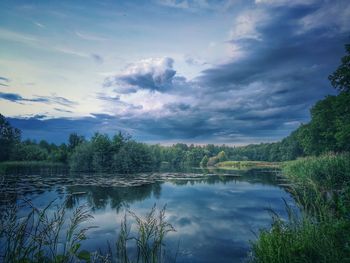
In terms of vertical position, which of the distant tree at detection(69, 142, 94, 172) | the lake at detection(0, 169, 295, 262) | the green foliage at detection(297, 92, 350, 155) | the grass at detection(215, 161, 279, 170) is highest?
the green foliage at detection(297, 92, 350, 155)

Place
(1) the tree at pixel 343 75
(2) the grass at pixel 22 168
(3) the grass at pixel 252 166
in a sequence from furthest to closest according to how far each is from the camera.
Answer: (3) the grass at pixel 252 166
(2) the grass at pixel 22 168
(1) the tree at pixel 343 75

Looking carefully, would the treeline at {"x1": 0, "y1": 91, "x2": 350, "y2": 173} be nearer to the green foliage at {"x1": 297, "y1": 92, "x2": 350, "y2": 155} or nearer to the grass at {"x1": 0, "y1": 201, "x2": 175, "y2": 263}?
the green foliage at {"x1": 297, "y1": 92, "x2": 350, "y2": 155}

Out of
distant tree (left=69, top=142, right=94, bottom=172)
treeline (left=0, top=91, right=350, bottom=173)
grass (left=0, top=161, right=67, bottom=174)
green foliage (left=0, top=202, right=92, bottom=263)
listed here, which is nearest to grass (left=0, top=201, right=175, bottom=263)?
green foliage (left=0, top=202, right=92, bottom=263)

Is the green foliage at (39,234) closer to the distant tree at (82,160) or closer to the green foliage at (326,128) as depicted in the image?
the green foliage at (326,128)

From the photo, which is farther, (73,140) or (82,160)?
(73,140)

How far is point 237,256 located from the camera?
8383mm

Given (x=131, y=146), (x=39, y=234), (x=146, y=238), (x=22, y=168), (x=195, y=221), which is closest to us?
(x=39, y=234)

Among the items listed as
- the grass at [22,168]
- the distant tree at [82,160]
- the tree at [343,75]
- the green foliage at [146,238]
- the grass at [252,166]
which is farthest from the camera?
the grass at [252,166]

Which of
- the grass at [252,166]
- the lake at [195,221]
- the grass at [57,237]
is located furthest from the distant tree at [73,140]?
the grass at [57,237]

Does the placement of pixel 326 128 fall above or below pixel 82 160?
above

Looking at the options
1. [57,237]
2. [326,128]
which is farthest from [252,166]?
[57,237]

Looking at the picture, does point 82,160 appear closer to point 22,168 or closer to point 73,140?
point 22,168

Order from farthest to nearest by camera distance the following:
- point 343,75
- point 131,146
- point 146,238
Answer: point 131,146 → point 343,75 → point 146,238

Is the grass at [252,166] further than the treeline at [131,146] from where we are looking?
Yes
